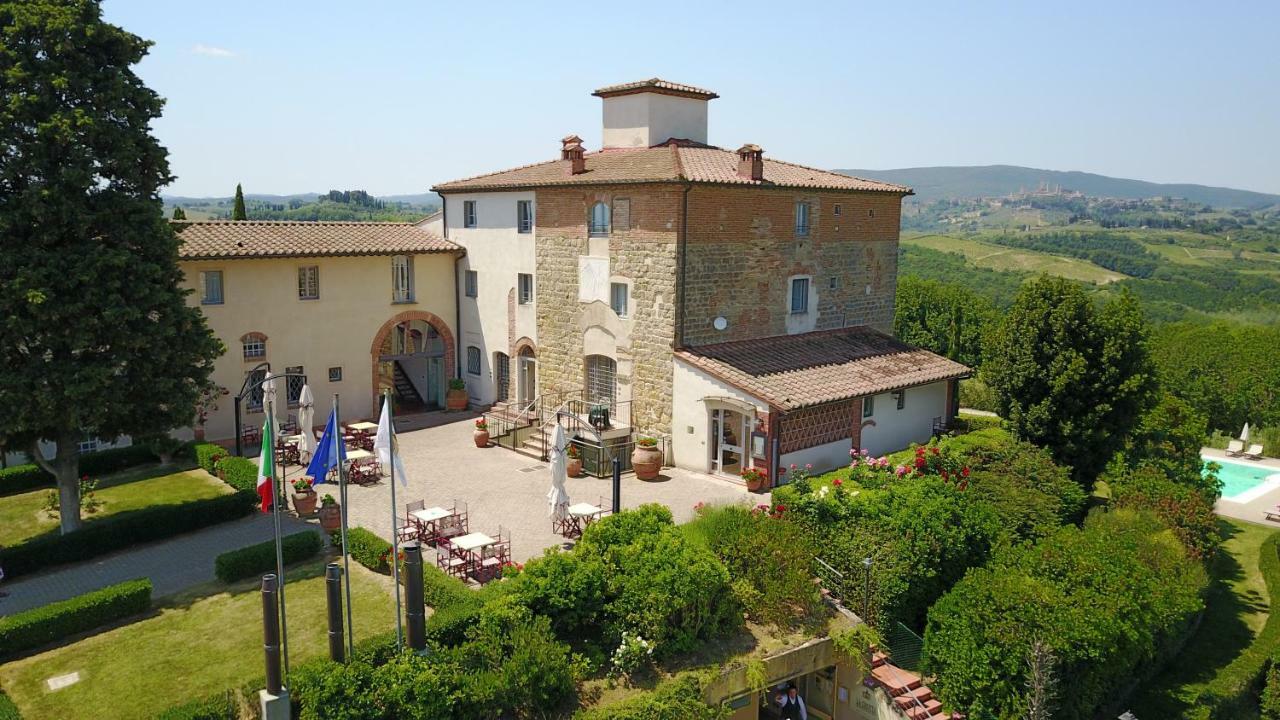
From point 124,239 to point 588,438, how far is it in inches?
492

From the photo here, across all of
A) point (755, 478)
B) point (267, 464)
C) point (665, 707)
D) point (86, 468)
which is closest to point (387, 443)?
point (267, 464)

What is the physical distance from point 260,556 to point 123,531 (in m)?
3.88

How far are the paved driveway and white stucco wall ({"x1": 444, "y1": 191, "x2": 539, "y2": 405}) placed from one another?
488 centimetres

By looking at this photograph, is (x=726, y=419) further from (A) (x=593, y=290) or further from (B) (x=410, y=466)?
(B) (x=410, y=466)

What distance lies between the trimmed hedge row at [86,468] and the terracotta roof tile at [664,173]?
1335 centimetres

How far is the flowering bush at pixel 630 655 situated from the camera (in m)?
15.0

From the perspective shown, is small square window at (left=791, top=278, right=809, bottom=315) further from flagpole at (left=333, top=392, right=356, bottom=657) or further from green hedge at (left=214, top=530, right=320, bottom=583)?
flagpole at (left=333, top=392, right=356, bottom=657)

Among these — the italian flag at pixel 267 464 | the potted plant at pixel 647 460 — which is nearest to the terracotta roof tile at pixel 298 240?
the potted plant at pixel 647 460

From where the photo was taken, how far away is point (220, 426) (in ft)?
88.9

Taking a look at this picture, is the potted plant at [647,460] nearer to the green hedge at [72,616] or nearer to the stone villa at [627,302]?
the stone villa at [627,302]

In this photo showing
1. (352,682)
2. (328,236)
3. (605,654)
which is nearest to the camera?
(352,682)

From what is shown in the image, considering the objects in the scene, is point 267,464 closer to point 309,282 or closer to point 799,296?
point 309,282

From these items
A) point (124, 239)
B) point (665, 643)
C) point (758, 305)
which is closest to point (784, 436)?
point (758, 305)

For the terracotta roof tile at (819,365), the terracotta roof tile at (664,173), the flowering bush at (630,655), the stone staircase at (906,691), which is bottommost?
the stone staircase at (906,691)
